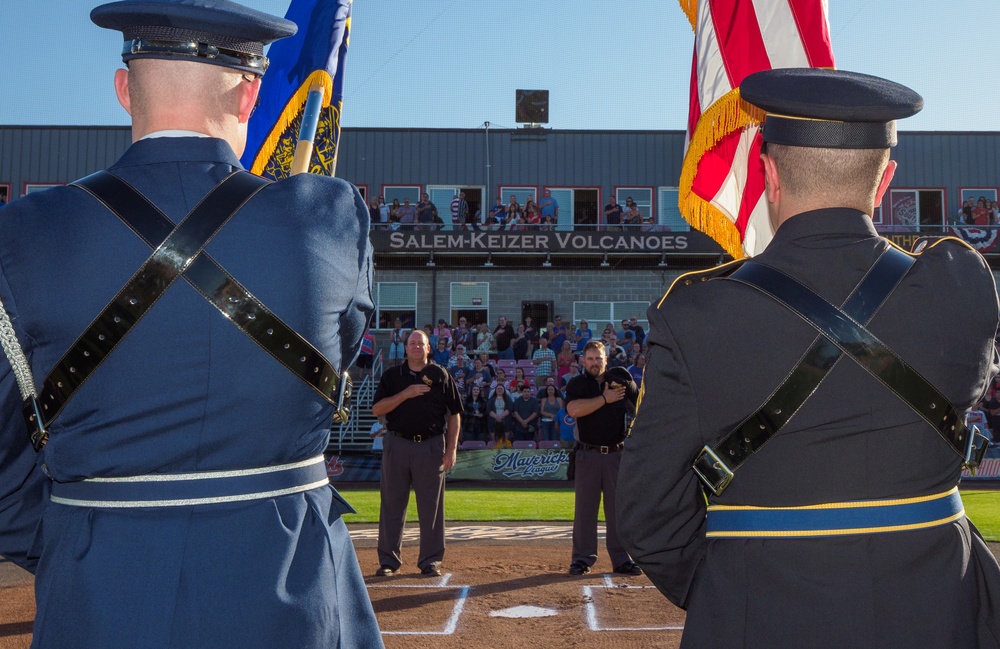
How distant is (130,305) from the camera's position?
212cm

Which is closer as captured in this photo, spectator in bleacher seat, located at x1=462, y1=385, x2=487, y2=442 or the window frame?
spectator in bleacher seat, located at x1=462, y1=385, x2=487, y2=442

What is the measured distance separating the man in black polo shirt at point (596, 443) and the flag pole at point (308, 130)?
5.49 m

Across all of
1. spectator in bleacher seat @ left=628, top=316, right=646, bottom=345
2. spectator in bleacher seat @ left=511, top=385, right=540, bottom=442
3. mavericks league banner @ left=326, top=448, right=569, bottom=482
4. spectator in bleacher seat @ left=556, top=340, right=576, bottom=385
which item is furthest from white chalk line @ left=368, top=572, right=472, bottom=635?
spectator in bleacher seat @ left=628, top=316, right=646, bottom=345

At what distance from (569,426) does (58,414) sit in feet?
56.4

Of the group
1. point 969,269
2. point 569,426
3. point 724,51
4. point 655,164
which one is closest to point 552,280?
point 655,164

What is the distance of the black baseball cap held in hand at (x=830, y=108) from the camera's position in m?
2.30

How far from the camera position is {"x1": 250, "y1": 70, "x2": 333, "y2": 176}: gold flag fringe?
14.3ft

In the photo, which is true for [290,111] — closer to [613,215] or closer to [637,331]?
[637,331]

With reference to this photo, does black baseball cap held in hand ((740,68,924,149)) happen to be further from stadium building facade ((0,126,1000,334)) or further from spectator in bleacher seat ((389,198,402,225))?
stadium building facade ((0,126,1000,334))

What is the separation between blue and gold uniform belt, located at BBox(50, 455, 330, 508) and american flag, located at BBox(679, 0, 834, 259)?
319cm

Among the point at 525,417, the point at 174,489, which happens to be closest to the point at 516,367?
the point at 525,417

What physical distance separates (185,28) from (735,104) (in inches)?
124

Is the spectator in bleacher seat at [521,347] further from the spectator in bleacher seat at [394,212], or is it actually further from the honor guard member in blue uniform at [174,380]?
the honor guard member in blue uniform at [174,380]

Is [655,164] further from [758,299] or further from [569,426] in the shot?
[758,299]
